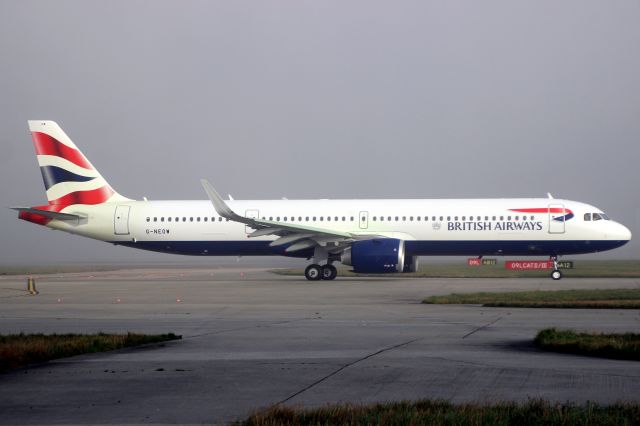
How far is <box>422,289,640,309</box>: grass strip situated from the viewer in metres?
20.1

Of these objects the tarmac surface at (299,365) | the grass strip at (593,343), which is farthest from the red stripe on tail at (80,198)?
the grass strip at (593,343)

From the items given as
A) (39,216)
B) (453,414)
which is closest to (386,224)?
(39,216)

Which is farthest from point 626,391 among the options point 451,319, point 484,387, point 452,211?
point 452,211

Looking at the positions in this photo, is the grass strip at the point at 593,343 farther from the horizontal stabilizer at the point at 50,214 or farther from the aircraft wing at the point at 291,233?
the horizontal stabilizer at the point at 50,214

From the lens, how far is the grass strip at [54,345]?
10.5m

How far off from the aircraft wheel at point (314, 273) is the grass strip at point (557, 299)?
13.7 metres

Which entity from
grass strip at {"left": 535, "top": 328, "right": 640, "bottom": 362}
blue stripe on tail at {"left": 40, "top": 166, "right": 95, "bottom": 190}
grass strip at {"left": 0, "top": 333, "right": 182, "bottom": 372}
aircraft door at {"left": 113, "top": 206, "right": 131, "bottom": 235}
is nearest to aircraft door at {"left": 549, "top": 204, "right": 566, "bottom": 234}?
aircraft door at {"left": 113, "top": 206, "right": 131, "bottom": 235}

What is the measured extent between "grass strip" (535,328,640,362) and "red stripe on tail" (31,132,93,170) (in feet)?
105

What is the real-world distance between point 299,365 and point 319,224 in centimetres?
2753

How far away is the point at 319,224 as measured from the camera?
37.7 meters

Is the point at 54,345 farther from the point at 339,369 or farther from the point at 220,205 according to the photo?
the point at 220,205

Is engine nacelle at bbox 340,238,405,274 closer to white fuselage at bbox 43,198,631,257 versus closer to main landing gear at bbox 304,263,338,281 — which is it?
white fuselage at bbox 43,198,631,257

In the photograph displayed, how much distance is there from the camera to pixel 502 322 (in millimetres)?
16219

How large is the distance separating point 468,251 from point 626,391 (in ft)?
92.0
